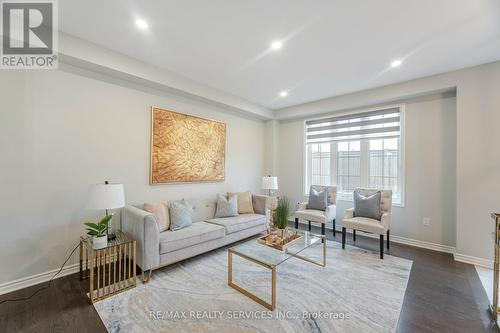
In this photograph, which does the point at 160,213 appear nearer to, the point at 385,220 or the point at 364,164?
the point at 385,220

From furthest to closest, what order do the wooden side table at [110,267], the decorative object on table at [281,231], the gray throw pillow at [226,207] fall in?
1. the gray throw pillow at [226,207]
2. the decorative object on table at [281,231]
3. the wooden side table at [110,267]

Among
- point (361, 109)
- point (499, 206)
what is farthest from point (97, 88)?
point (499, 206)

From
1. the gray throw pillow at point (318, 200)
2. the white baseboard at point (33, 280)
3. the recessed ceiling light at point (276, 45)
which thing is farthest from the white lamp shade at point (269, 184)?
the white baseboard at point (33, 280)

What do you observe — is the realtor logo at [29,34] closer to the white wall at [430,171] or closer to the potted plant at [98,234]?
the potted plant at [98,234]

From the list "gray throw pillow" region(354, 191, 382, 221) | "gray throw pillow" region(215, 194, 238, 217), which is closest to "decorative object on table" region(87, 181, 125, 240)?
"gray throw pillow" region(215, 194, 238, 217)

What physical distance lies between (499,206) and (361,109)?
246 centimetres

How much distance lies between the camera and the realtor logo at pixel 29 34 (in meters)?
2.05

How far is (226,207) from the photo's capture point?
375 centimetres

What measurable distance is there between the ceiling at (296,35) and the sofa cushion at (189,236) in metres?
2.32

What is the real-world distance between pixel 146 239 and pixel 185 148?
1750mm

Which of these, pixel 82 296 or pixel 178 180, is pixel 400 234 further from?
pixel 82 296

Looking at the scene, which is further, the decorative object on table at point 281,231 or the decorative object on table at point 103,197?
the decorative object on table at point 281,231

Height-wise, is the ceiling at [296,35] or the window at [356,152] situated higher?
the ceiling at [296,35]

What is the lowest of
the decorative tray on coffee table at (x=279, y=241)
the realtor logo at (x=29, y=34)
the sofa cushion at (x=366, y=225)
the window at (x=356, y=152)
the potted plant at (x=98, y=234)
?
the decorative tray on coffee table at (x=279, y=241)
